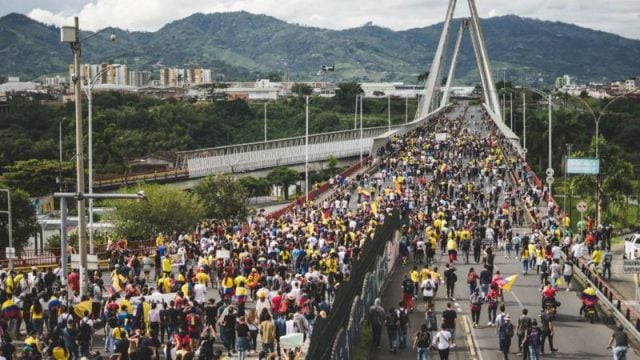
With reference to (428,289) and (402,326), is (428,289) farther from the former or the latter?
(402,326)

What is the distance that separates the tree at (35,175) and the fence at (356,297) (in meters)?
58.6

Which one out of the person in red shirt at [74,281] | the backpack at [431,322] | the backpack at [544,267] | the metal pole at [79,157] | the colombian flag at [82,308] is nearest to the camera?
the colombian flag at [82,308]

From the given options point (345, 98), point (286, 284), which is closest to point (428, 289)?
point (286, 284)

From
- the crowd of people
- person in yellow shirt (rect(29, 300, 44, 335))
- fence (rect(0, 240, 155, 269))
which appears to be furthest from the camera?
fence (rect(0, 240, 155, 269))

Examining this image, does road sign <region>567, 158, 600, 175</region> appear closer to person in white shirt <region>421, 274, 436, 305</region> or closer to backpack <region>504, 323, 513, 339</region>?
person in white shirt <region>421, 274, 436, 305</region>

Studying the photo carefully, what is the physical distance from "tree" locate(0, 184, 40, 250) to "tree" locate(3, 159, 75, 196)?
2506cm

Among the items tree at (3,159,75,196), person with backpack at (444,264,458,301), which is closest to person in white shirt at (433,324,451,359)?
person with backpack at (444,264,458,301)

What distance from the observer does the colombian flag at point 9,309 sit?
1995 cm

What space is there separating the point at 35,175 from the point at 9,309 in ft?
220

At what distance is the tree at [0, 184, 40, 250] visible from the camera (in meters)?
54.2

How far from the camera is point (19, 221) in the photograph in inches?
2215

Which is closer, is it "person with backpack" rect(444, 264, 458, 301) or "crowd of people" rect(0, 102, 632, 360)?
"crowd of people" rect(0, 102, 632, 360)

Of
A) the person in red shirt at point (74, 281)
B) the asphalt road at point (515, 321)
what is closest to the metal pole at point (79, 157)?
the person in red shirt at point (74, 281)

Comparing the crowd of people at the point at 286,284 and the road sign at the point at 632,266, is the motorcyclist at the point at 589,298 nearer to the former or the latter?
the crowd of people at the point at 286,284
